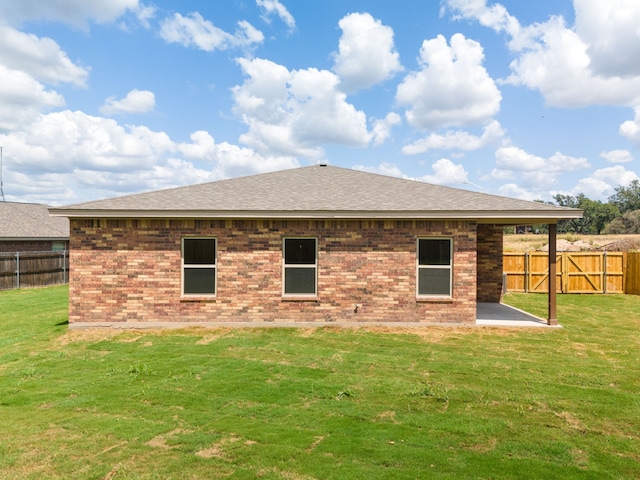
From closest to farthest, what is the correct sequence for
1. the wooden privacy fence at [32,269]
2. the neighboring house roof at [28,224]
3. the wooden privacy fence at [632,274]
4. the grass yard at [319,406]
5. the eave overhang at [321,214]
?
1. the grass yard at [319,406]
2. the eave overhang at [321,214]
3. the wooden privacy fence at [632,274]
4. the wooden privacy fence at [32,269]
5. the neighboring house roof at [28,224]

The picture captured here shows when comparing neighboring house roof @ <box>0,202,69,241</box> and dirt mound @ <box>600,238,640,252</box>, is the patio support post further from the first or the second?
neighboring house roof @ <box>0,202,69,241</box>

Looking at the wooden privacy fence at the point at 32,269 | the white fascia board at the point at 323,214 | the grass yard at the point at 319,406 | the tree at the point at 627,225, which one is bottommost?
the grass yard at the point at 319,406

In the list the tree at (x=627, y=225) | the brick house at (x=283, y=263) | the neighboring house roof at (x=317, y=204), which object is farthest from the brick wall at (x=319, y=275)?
the tree at (x=627, y=225)

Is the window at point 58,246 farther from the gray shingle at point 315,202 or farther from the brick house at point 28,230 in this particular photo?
the gray shingle at point 315,202

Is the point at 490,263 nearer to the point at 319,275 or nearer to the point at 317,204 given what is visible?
the point at 319,275

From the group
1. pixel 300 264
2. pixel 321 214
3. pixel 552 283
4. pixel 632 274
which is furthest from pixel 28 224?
pixel 632 274

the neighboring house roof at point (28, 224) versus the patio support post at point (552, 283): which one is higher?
the neighboring house roof at point (28, 224)

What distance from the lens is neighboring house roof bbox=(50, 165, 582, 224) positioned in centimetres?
1104

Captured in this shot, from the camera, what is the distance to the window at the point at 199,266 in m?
11.5

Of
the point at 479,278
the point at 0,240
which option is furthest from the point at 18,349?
the point at 0,240

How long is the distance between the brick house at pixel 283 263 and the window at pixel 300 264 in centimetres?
3

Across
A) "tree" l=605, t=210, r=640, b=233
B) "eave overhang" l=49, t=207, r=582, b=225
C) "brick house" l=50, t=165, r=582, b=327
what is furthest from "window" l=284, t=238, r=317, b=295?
"tree" l=605, t=210, r=640, b=233

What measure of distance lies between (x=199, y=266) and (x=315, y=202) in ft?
12.1

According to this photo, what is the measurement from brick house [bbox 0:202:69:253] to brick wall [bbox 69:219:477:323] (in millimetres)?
16151
